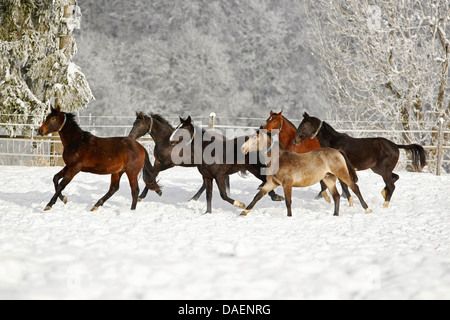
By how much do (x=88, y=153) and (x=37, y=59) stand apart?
1012 cm

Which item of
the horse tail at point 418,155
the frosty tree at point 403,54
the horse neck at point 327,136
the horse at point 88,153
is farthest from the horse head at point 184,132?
the frosty tree at point 403,54

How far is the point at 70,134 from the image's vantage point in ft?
21.8

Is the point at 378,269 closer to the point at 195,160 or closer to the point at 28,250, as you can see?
the point at 28,250

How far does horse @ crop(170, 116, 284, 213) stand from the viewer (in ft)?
22.2

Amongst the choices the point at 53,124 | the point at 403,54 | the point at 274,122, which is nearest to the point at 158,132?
the point at 53,124

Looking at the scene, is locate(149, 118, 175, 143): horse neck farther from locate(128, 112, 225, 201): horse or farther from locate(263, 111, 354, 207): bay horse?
locate(263, 111, 354, 207): bay horse

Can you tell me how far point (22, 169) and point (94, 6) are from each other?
2757 cm

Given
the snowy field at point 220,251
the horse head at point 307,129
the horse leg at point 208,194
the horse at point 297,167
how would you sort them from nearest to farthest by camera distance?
1. the snowy field at point 220,251
2. the horse at point 297,167
3. the horse leg at point 208,194
4. the horse head at point 307,129

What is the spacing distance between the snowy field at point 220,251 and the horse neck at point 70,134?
1.03m

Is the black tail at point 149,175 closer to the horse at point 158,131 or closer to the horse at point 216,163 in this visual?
the horse at point 158,131

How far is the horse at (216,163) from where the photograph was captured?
677 centimetres

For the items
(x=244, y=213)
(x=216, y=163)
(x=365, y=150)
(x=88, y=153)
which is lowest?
(x=244, y=213)

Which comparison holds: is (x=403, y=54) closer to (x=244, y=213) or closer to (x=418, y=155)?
(x=418, y=155)

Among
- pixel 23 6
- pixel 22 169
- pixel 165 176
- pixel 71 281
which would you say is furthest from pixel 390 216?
pixel 23 6
